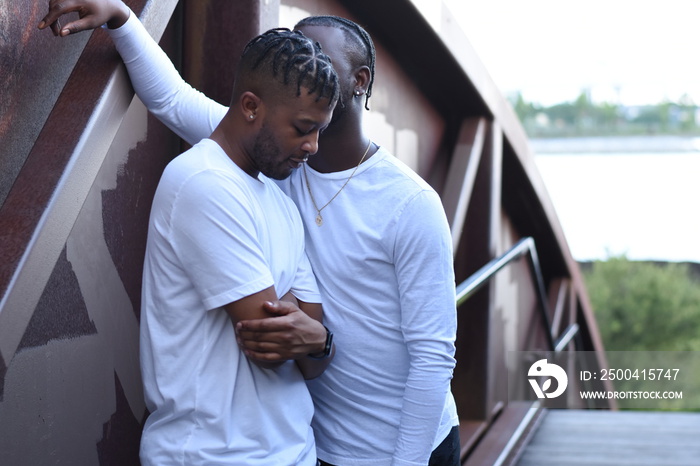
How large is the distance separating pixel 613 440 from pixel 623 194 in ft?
81.1

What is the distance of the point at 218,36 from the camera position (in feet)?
7.70

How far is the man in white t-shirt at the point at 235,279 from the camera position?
1440 millimetres

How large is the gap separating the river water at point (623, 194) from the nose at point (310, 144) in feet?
67.5

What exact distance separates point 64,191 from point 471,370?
10.5ft

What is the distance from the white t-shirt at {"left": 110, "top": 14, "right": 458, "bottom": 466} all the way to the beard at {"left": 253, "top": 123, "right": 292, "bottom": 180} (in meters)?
0.25

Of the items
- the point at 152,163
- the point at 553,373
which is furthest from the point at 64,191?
the point at 553,373

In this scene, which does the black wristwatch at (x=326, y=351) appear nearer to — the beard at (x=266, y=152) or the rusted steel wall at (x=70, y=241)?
the beard at (x=266, y=152)

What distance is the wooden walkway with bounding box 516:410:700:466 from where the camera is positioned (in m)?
4.21

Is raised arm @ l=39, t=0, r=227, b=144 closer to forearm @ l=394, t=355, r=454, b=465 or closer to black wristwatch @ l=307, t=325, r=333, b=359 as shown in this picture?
black wristwatch @ l=307, t=325, r=333, b=359

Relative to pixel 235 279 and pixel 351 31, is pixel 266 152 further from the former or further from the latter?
pixel 351 31

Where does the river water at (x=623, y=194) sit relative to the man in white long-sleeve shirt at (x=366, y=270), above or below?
below

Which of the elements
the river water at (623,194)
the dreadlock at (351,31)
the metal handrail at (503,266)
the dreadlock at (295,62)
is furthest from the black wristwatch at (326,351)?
the river water at (623,194)

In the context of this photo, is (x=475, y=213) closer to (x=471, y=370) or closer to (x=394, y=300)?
(x=471, y=370)

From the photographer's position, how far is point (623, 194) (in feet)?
92.4
